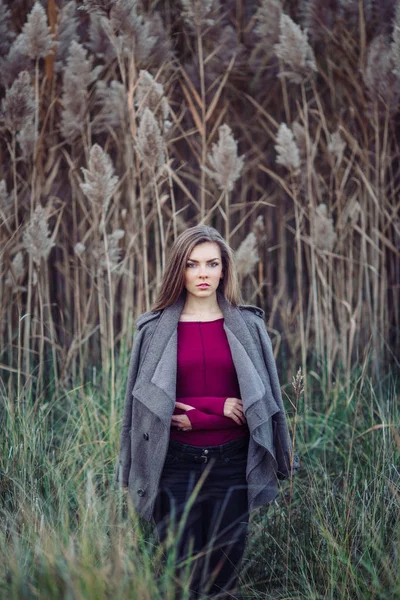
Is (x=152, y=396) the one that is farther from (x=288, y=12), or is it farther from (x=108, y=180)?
(x=288, y=12)

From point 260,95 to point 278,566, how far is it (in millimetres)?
2797

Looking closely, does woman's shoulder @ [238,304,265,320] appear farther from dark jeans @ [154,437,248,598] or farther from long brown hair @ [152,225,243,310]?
dark jeans @ [154,437,248,598]

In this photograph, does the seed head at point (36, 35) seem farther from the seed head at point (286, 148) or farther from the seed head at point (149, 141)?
the seed head at point (286, 148)

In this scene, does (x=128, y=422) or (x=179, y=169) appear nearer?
(x=128, y=422)

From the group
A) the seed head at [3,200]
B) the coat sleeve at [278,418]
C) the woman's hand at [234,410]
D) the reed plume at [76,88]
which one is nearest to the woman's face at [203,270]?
the coat sleeve at [278,418]

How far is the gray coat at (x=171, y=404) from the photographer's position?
7.11ft

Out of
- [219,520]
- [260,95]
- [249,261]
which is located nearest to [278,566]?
[219,520]

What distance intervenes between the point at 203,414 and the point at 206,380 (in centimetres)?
13

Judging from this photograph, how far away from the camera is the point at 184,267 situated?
2.23 m

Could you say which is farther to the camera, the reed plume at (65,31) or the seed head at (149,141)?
the reed plume at (65,31)

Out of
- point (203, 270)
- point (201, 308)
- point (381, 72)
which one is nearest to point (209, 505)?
point (201, 308)

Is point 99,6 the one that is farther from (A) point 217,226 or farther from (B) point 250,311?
(B) point 250,311

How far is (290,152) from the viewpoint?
11.4ft

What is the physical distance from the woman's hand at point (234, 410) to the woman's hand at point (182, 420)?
0.11m
